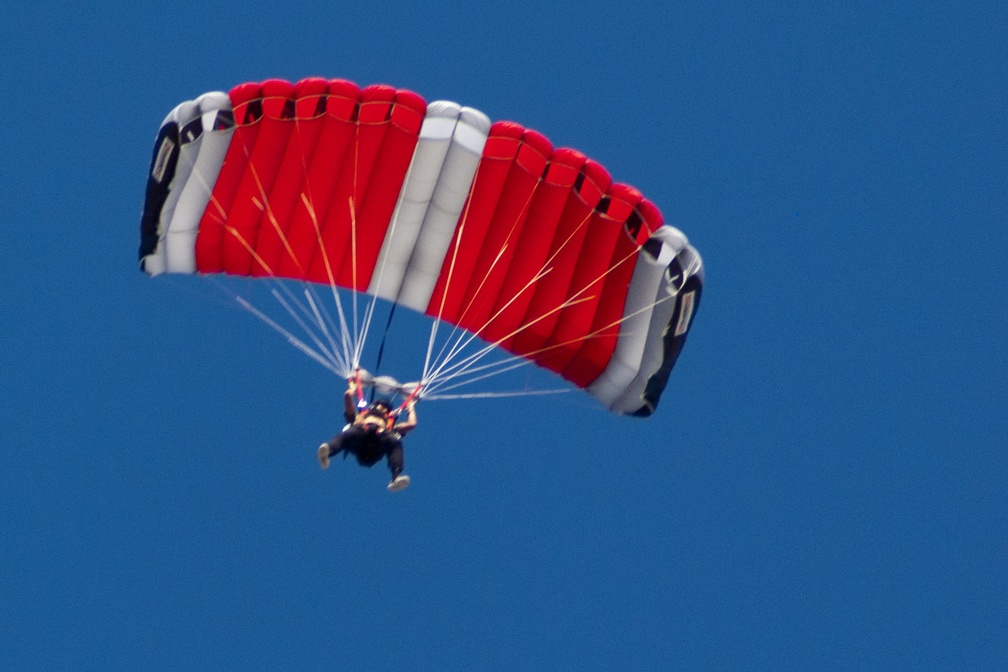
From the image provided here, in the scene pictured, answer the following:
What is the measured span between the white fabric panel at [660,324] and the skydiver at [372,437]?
2572 millimetres

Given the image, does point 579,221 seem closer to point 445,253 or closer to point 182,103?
point 445,253

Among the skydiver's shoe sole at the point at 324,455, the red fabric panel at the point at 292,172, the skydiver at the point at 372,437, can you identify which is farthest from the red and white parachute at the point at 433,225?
the skydiver's shoe sole at the point at 324,455

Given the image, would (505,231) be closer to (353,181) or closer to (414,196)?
(414,196)

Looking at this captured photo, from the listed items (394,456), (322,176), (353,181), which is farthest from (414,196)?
(394,456)

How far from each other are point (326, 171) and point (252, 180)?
2.48ft

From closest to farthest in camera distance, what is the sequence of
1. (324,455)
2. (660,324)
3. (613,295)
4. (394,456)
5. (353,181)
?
(324,455), (394,456), (660,324), (353,181), (613,295)

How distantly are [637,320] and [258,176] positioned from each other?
3952 millimetres

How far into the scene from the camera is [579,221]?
723 inches

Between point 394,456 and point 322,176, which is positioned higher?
point 322,176

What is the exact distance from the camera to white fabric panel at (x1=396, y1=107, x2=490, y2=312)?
17900 mm

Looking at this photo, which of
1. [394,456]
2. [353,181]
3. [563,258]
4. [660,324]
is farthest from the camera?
[563,258]

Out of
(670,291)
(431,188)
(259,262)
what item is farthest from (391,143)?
(670,291)

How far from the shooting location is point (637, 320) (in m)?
18.6

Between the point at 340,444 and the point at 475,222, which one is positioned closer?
the point at 340,444
